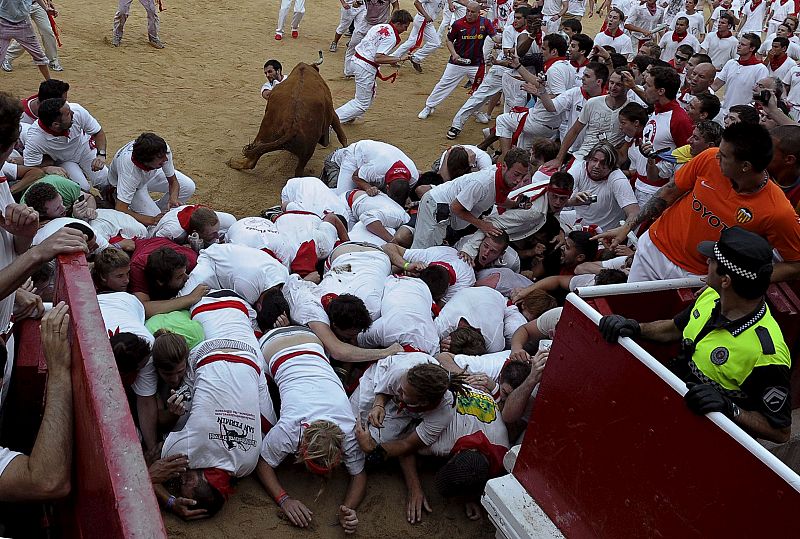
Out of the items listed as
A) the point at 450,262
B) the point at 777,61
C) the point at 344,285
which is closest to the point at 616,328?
the point at 344,285

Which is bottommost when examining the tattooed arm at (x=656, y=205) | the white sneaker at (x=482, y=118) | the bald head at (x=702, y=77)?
the white sneaker at (x=482, y=118)

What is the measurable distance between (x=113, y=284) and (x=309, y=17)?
40.3 feet

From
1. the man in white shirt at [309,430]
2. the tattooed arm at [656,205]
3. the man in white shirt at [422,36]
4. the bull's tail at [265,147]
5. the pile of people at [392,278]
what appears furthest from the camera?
the man in white shirt at [422,36]

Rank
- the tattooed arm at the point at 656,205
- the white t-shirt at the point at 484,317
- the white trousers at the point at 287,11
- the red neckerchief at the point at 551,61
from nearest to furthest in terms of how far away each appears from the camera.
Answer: the tattooed arm at the point at 656,205 → the white t-shirt at the point at 484,317 → the red neckerchief at the point at 551,61 → the white trousers at the point at 287,11

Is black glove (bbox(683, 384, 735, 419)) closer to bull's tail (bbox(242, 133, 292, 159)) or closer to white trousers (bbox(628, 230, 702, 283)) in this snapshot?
white trousers (bbox(628, 230, 702, 283))

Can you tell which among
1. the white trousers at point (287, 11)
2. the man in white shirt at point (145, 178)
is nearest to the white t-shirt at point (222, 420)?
the man in white shirt at point (145, 178)

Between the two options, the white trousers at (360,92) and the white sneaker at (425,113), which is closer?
the white trousers at (360,92)

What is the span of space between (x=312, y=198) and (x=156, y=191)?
1.63 metres

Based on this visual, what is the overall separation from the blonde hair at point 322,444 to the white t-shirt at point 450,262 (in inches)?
80.0

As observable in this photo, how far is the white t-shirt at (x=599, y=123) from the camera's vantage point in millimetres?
7922

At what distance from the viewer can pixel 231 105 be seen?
10.8 m

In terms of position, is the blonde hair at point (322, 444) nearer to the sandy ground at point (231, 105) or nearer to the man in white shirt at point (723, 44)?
the sandy ground at point (231, 105)

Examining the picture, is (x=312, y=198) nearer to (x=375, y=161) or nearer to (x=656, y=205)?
(x=375, y=161)

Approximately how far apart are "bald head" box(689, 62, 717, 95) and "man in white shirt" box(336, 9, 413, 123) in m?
3.99
